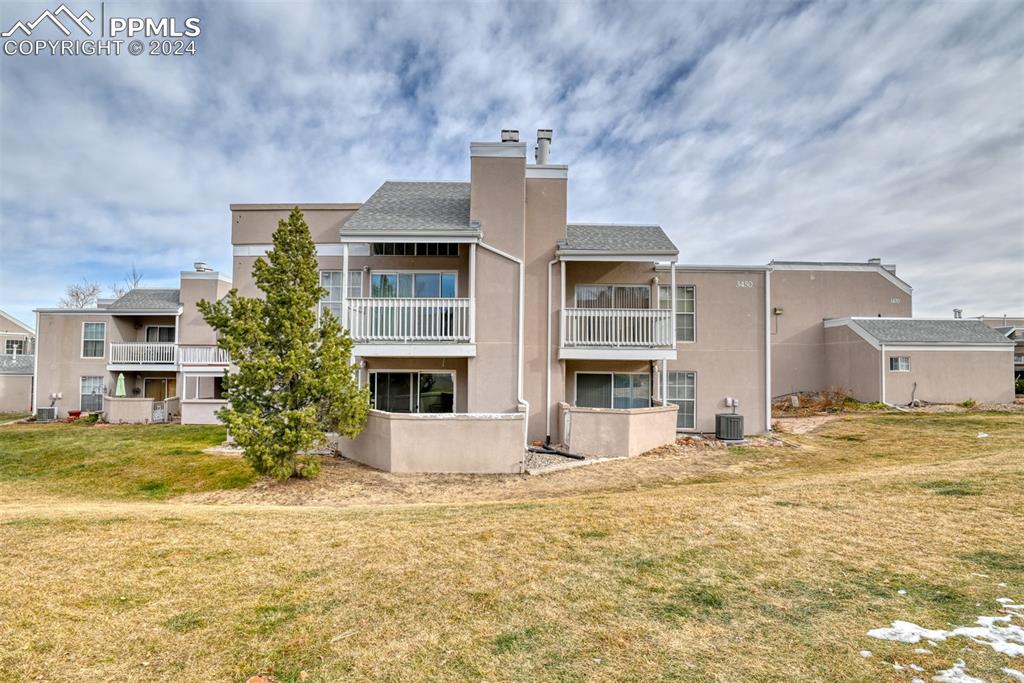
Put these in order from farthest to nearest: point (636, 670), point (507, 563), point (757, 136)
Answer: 1. point (757, 136)
2. point (507, 563)
3. point (636, 670)

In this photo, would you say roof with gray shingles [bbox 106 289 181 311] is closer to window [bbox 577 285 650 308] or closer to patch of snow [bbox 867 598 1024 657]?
window [bbox 577 285 650 308]

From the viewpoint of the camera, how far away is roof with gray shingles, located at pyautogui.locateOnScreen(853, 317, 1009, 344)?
72.1ft

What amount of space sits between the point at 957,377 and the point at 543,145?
23598 millimetres

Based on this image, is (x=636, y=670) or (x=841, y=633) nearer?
(x=636, y=670)

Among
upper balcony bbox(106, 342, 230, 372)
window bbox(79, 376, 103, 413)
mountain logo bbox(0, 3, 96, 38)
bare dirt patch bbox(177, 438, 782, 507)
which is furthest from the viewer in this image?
window bbox(79, 376, 103, 413)

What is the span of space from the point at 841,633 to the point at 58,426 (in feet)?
95.4

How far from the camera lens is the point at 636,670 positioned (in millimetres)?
→ 2873

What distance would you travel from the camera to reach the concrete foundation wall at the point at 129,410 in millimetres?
21375

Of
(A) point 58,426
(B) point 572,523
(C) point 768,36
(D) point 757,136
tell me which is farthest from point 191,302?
(D) point 757,136

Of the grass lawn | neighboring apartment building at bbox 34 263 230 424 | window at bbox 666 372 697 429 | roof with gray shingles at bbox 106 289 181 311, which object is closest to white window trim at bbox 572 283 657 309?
window at bbox 666 372 697 429

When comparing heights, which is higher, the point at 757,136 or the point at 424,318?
the point at 757,136

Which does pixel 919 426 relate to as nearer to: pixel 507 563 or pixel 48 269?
pixel 507 563

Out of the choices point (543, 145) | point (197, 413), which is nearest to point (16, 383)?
point (197, 413)

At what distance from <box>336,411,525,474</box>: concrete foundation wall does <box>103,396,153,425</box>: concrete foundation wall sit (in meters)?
18.2
